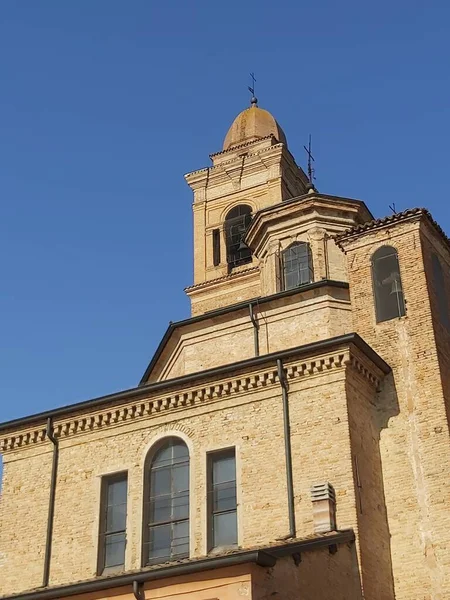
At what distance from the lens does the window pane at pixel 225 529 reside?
1675 centimetres

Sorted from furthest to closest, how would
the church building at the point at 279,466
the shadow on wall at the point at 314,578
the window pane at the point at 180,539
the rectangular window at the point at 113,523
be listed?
the rectangular window at the point at 113,523, the window pane at the point at 180,539, the church building at the point at 279,466, the shadow on wall at the point at 314,578

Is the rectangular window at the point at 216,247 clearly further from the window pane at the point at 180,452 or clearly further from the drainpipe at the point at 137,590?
the drainpipe at the point at 137,590

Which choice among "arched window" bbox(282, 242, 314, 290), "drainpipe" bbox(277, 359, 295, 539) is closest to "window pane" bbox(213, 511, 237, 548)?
"drainpipe" bbox(277, 359, 295, 539)

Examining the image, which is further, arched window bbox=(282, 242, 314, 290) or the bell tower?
the bell tower

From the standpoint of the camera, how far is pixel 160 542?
1739 cm

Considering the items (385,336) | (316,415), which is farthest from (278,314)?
(316,415)

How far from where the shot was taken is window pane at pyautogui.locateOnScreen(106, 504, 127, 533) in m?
17.9

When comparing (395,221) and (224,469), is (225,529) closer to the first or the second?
(224,469)

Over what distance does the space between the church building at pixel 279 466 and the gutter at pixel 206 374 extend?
0.10 feet

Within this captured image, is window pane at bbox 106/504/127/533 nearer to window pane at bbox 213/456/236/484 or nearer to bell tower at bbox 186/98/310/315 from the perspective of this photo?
window pane at bbox 213/456/236/484

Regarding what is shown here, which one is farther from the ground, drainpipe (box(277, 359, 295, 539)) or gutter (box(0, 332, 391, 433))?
gutter (box(0, 332, 391, 433))

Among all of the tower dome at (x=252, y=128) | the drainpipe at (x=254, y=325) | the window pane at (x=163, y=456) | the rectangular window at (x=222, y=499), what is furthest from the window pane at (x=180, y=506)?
the tower dome at (x=252, y=128)

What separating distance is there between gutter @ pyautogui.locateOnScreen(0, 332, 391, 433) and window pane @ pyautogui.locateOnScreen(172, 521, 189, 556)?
9.20 feet

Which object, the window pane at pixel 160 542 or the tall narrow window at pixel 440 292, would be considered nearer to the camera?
the window pane at pixel 160 542
